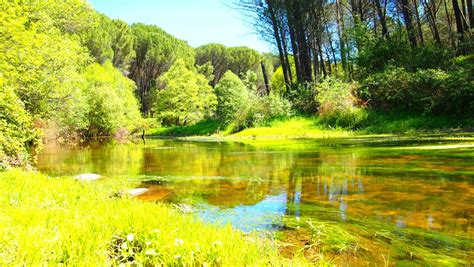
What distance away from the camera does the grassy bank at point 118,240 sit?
2812 mm

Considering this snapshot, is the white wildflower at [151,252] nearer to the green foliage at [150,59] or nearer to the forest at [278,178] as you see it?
the forest at [278,178]

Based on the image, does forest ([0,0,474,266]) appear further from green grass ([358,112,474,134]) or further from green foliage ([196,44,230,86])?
green foliage ([196,44,230,86])

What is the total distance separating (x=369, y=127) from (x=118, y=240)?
57.3ft

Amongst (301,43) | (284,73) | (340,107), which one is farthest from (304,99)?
(284,73)

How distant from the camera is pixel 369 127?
19.4 meters

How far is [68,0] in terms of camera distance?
887 inches

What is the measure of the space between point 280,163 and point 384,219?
231 inches

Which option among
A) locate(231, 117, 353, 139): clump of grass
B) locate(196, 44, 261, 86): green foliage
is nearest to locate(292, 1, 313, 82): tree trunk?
locate(231, 117, 353, 139): clump of grass

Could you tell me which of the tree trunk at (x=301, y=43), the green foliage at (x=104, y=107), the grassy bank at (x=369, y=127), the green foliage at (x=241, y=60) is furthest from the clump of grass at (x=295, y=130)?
the green foliage at (x=241, y=60)

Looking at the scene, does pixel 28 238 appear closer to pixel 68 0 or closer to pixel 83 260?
pixel 83 260

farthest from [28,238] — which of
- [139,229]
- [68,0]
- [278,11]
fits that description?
[278,11]

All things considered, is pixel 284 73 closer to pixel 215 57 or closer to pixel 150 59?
pixel 150 59

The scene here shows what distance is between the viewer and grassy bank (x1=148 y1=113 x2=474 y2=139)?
17.2 meters

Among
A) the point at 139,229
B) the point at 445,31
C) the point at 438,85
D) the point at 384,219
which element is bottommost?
the point at 384,219
